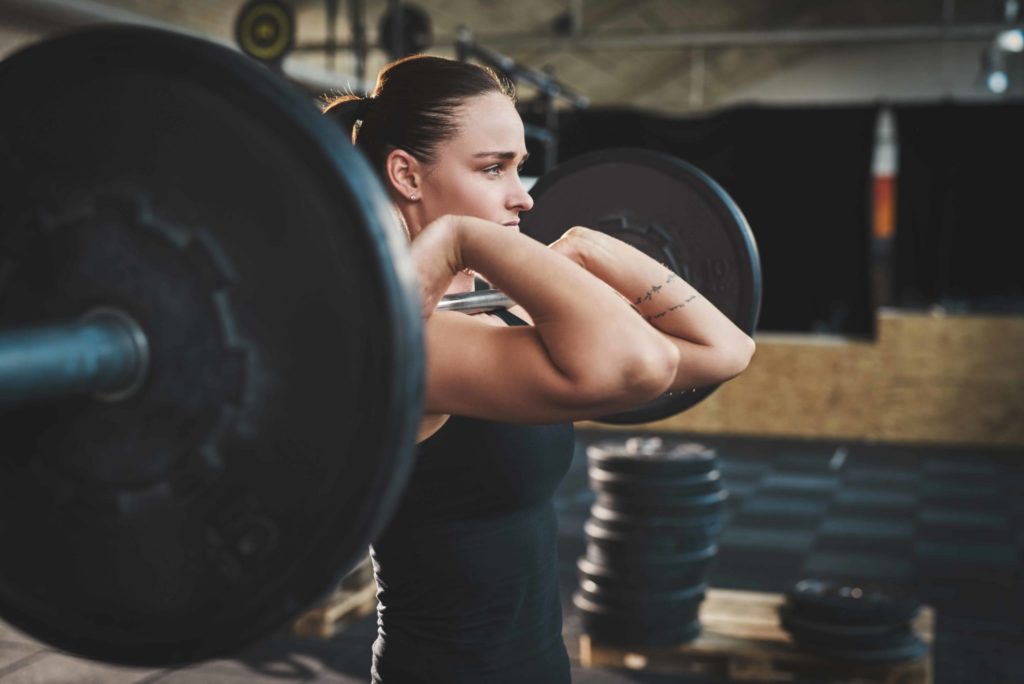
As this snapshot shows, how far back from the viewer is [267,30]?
5102mm

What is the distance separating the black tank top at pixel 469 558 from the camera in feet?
3.64

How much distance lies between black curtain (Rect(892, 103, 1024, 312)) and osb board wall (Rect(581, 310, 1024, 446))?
4.34 feet

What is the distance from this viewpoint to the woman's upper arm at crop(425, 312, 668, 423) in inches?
37.1

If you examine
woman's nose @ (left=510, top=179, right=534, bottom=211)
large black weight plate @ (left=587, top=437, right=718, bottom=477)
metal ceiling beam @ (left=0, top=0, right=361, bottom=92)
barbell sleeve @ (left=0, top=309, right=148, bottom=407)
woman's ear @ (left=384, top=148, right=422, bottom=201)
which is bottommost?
large black weight plate @ (left=587, top=437, right=718, bottom=477)

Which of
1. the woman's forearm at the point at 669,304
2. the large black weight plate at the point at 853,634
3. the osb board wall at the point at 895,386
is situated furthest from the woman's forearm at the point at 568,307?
the osb board wall at the point at 895,386

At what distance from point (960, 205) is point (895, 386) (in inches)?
87.5

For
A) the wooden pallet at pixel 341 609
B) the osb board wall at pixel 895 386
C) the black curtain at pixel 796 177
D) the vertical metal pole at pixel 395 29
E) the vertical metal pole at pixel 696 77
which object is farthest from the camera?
the vertical metal pole at pixel 696 77

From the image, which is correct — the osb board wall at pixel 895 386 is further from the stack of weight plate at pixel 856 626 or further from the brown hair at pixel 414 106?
the brown hair at pixel 414 106

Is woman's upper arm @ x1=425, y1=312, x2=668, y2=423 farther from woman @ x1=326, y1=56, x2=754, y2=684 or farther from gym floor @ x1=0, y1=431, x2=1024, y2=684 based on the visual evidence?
gym floor @ x1=0, y1=431, x2=1024, y2=684

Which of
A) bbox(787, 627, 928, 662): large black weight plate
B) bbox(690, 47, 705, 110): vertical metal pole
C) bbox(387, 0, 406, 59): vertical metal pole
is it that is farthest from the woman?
bbox(690, 47, 705, 110): vertical metal pole

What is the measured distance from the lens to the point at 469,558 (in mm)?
1136

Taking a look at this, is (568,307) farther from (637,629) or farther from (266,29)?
(266,29)

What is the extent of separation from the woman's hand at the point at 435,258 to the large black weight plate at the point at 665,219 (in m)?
0.60

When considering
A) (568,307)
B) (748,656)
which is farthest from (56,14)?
(568,307)
